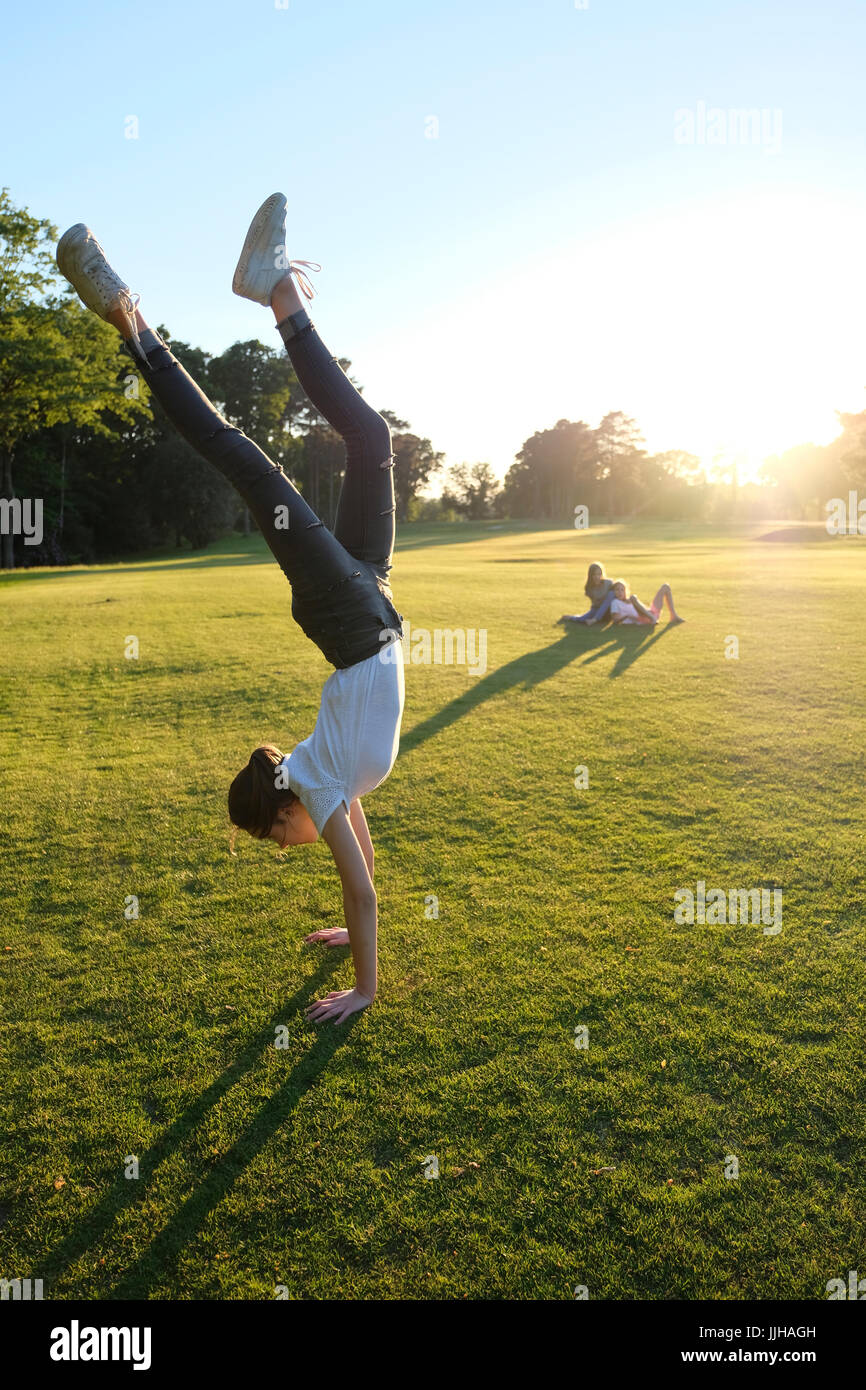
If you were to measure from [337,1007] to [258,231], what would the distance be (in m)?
3.39

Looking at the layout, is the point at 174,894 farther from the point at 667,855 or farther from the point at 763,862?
the point at 763,862

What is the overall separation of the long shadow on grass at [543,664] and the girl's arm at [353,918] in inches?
154

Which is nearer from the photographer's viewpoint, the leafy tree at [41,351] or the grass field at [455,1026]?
the grass field at [455,1026]

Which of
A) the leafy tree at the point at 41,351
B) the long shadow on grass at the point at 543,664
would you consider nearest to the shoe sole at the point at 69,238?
the long shadow on grass at the point at 543,664

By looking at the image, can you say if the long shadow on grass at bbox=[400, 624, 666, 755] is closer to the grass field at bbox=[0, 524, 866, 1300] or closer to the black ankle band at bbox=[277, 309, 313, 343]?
the grass field at bbox=[0, 524, 866, 1300]

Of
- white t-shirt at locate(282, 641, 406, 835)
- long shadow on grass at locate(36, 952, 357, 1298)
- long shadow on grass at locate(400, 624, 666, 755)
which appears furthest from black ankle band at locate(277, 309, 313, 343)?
long shadow on grass at locate(400, 624, 666, 755)

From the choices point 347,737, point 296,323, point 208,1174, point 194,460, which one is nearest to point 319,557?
point 347,737

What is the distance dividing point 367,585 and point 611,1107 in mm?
2310

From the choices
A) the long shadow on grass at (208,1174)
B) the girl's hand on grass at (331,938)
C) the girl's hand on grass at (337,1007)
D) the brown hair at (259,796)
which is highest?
the brown hair at (259,796)

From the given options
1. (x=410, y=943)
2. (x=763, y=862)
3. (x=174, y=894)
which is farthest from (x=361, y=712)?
(x=763, y=862)

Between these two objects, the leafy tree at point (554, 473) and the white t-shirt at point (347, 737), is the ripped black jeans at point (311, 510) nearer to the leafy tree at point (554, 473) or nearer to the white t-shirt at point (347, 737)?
the white t-shirt at point (347, 737)

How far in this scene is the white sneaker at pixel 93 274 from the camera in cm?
329

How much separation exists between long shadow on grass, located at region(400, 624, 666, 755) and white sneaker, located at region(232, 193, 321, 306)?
15.6 feet

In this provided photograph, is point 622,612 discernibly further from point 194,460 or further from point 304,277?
point 194,460
